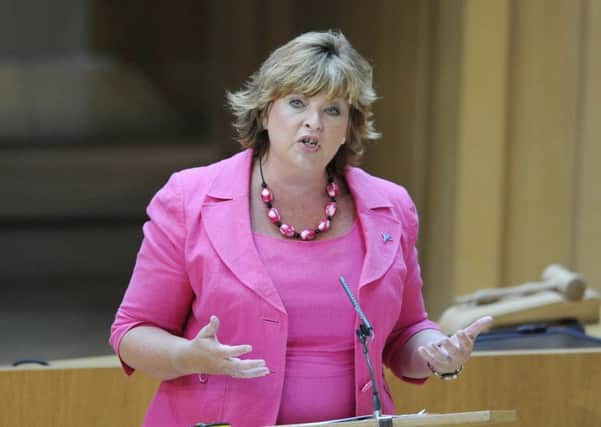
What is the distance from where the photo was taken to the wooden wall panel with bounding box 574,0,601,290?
19.5 feet

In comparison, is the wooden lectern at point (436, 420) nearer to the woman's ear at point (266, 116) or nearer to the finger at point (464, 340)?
the finger at point (464, 340)

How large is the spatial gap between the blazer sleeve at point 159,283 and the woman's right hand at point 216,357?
158 millimetres

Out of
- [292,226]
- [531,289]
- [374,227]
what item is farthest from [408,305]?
[531,289]

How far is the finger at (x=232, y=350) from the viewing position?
8.11ft

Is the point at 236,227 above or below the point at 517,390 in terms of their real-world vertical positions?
above

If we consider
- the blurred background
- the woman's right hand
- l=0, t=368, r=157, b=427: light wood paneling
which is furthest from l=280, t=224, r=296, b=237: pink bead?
the blurred background

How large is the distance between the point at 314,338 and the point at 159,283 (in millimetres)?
337

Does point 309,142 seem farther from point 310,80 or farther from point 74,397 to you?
point 74,397

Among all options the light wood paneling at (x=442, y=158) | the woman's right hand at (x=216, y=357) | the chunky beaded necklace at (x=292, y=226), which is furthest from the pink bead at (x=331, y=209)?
the light wood paneling at (x=442, y=158)

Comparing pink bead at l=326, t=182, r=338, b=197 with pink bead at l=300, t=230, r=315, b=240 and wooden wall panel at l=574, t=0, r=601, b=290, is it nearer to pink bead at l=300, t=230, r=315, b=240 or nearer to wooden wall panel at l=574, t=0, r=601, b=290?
pink bead at l=300, t=230, r=315, b=240

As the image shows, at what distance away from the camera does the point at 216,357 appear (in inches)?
99.4

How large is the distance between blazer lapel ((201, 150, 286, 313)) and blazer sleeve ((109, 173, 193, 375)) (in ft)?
0.22

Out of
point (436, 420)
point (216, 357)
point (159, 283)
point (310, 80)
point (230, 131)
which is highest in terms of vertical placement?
point (310, 80)

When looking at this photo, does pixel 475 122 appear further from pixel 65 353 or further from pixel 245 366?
pixel 245 366
